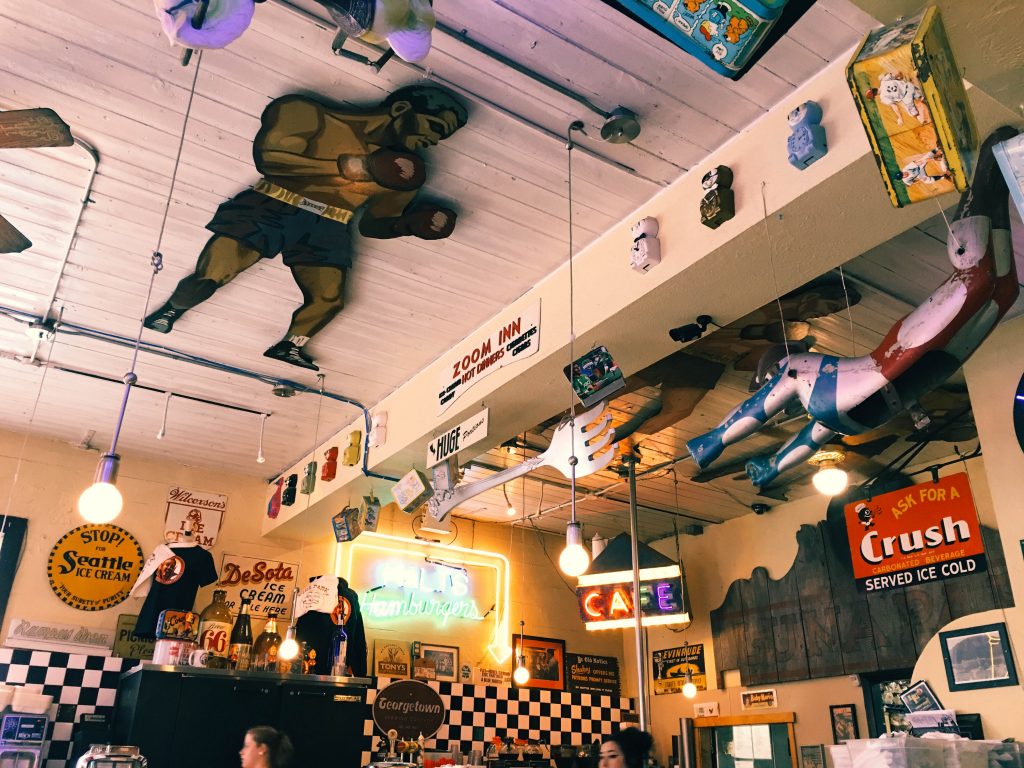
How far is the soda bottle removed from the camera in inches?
275

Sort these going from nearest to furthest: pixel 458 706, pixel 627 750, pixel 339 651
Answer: pixel 627 750, pixel 339 651, pixel 458 706

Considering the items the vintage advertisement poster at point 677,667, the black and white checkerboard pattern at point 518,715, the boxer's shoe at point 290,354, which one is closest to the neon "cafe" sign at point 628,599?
the vintage advertisement poster at point 677,667

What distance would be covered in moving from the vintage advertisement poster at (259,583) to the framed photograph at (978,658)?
5318mm

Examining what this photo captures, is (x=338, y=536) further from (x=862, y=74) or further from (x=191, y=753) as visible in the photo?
(x=862, y=74)

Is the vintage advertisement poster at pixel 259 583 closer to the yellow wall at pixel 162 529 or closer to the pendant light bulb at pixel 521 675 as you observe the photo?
→ the yellow wall at pixel 162 529

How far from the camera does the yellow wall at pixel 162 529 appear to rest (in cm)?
652

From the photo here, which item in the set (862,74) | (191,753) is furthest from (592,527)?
(862,74)

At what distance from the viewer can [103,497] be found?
3.42m

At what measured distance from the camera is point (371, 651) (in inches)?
299

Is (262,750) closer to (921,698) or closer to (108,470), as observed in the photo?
(108,470)

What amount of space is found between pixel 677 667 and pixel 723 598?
91cm

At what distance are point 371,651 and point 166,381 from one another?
10.7 feet

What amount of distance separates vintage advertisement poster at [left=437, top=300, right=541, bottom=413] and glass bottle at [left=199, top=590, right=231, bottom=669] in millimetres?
2961

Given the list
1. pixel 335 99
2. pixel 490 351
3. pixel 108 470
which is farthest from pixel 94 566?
pixel 335 99
